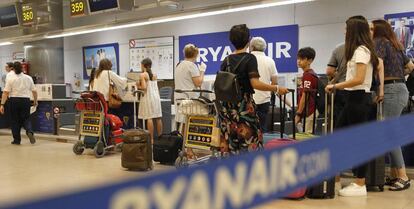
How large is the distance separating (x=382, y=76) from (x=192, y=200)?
2972mm

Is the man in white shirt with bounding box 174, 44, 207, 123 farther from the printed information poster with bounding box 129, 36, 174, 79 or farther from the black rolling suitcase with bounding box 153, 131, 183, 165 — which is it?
the printed information poster with bounding box 129, 36, 174, 79

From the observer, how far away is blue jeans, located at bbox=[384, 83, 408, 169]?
11.7 feet

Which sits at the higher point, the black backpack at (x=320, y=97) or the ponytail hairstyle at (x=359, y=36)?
the ponytail hairstyle at (x=359, y=36)

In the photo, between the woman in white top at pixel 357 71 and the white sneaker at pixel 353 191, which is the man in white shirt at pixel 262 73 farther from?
the white sneaker at pixel 353 191

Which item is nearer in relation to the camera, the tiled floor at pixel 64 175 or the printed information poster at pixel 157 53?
the tiled floor at pixel 64 175

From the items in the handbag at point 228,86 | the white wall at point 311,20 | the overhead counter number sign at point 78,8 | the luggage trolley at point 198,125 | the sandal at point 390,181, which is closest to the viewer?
the handbag at point 228,86

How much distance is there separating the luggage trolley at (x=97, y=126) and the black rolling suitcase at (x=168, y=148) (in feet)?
3.57

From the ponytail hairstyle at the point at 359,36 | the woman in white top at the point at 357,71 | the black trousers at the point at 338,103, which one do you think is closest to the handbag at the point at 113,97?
the black trousers at the point at 338,103

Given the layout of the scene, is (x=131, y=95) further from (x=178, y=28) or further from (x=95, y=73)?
(x=178, y=28)

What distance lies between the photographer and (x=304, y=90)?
12.3ft

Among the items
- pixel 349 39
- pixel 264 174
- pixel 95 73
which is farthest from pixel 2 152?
pixel 264 174

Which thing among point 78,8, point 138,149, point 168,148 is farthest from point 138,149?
point 78,8

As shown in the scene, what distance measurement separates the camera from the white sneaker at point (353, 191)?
3.39 meters

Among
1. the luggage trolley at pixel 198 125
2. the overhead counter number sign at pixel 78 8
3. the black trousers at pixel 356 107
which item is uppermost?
the overhead counter number sign at pixel 78 8
